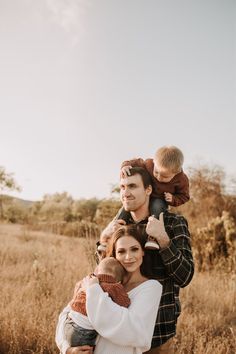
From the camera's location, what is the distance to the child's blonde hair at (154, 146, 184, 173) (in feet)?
9.57

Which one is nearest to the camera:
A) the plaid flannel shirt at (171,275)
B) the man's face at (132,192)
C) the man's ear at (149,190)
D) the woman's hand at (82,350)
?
the woman's hand at (82,350)

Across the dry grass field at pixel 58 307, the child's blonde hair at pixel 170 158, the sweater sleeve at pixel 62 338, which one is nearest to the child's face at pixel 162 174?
the child's blonde hair at pixel 170 158

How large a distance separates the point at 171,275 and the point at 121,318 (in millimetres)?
564

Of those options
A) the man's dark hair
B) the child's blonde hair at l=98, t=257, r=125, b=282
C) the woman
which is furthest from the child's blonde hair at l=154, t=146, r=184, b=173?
the child's blonde hair at l=98, t=257, r=125, b=282

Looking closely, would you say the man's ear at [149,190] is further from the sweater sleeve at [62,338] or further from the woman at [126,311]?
the sweater sleeve at [62,338]

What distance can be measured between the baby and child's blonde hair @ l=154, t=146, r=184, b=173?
94 centimetres

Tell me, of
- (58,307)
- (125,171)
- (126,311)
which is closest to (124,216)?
(125,171)

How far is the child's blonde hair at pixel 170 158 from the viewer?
292 cm

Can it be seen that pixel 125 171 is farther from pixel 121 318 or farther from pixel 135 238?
pixel 121 318

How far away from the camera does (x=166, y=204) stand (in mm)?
2998

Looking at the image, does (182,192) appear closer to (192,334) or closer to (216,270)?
(192,334)

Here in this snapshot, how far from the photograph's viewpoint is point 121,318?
2041mm

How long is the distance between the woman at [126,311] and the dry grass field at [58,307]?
82.5 inches

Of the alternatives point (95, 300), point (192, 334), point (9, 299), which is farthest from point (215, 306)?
point (95, 300)
